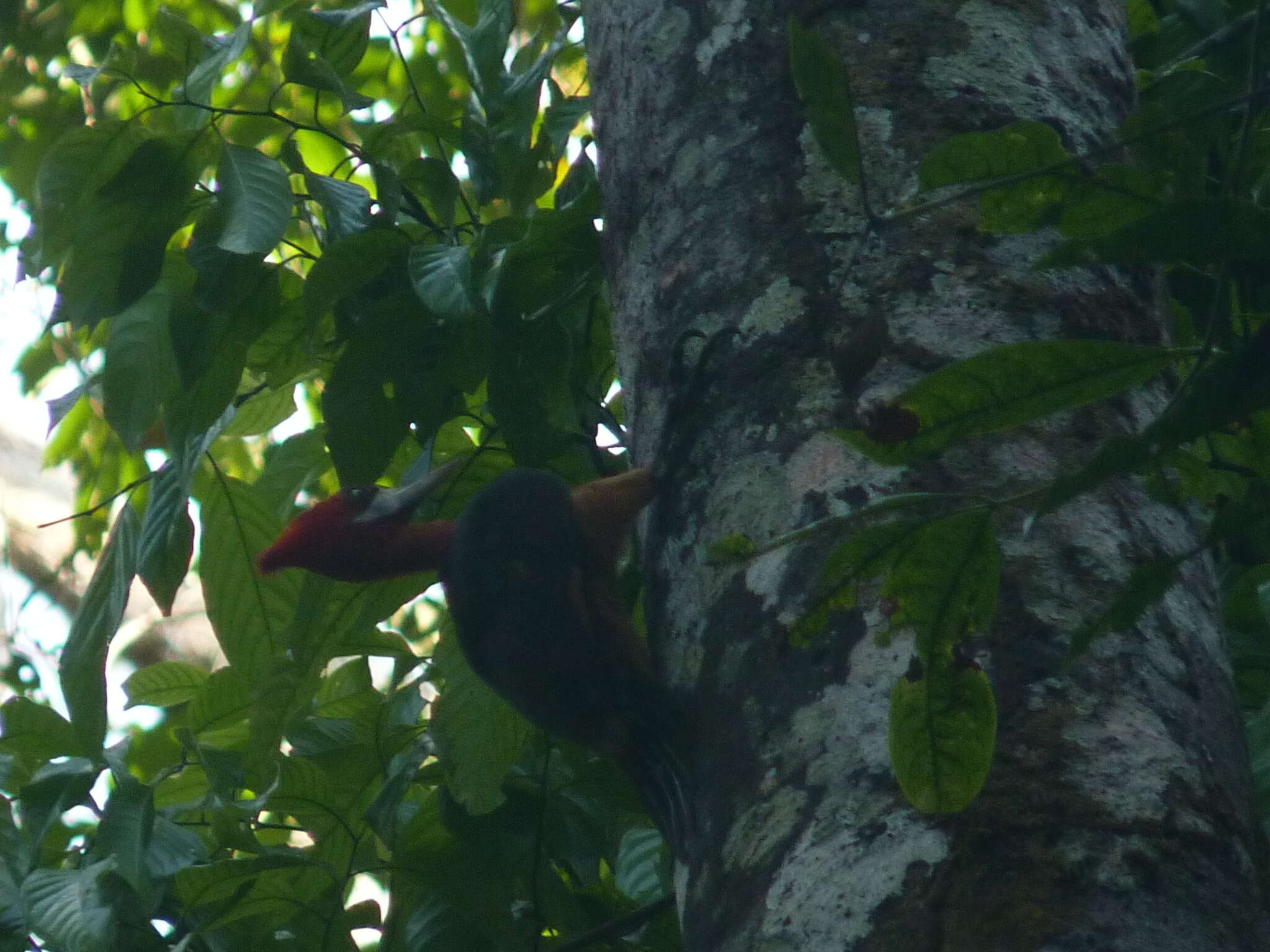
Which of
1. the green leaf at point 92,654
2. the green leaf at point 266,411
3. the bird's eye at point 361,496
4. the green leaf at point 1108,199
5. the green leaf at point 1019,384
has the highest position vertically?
the green leaf at point 266,411

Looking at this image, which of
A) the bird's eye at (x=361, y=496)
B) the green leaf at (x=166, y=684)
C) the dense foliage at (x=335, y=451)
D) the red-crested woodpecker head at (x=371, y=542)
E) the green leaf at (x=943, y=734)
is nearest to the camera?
the green leaf at (x=943, y=734)

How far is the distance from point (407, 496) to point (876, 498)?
1096 mm

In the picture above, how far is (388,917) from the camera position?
224cm

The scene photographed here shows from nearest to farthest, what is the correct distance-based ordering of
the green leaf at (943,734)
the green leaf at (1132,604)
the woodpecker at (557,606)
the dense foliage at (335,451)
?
the green leaf at (1132,604) → the green leaf at (943,734) → the woodpecker at (557,606) → the dense foliage at (335,451)

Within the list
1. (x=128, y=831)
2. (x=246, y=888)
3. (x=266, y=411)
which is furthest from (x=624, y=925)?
(x=266, y=411)

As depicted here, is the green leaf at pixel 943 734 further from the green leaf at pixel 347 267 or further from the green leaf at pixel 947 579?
the green leaf at pixel 347 267

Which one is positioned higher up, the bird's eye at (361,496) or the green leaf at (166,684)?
the bird's eye at (361,496)

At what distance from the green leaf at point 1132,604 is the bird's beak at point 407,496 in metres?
1.46

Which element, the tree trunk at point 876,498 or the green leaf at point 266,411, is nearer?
the tree trunk at point 876,498

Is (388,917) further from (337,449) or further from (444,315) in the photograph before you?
(444,315)

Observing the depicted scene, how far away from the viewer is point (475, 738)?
2.07 metres

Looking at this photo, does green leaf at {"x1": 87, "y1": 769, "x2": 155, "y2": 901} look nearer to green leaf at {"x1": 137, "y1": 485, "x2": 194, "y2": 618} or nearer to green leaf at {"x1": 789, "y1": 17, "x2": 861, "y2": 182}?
green leaf at {"x1": 137, "y1": 485, "x2": 194, "y2": 618}

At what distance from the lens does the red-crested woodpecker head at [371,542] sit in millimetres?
2230

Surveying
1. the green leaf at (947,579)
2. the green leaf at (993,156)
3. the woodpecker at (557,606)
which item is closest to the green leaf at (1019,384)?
the green leaf at (947,579)
